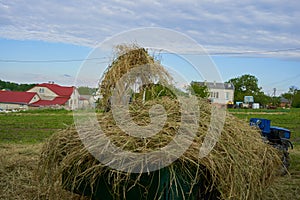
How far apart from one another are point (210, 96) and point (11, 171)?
369 centimetres

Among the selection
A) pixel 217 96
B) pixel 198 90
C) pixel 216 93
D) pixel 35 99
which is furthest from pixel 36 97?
pixel 198 90

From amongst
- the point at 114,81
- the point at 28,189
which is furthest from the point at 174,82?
the point at 28,189

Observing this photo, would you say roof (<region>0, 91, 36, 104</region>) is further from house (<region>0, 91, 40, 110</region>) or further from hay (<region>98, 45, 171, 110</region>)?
hay (<region>98, 45, 171, 110</region>)

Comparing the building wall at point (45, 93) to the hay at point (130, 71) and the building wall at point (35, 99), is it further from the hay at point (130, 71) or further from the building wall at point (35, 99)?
the hay at point (130, 71)

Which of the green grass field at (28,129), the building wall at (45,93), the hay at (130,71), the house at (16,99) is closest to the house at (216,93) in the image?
the hay at (130,71)

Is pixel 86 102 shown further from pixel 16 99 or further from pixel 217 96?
pixel 16 99

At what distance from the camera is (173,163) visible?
8.13 ft

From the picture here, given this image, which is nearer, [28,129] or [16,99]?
[28,129]

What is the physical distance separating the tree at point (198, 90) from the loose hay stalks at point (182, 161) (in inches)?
13.8

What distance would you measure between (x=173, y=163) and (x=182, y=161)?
7 centimetres

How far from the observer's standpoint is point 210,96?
12.9 ft

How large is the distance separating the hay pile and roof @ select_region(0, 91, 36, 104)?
52.0 metres

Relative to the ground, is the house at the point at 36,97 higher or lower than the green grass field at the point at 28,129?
higher

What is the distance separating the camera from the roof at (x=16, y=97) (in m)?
52.2
